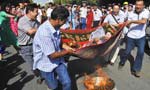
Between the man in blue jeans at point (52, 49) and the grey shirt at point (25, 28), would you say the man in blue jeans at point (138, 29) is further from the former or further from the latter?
the man in blue jeans at point (52, 49)

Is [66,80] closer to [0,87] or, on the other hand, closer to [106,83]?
[106,83]

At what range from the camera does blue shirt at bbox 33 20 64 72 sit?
527 centimetres

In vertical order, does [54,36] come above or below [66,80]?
above

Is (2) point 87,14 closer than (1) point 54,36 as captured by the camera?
No

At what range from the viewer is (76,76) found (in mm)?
8812

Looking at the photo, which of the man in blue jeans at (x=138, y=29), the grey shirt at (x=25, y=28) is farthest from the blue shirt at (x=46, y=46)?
the man in blue jeans at (x=138, y=29)

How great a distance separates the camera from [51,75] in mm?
5676

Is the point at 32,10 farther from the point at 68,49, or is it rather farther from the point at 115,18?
the point at 115,18

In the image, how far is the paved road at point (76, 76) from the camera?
7.95m

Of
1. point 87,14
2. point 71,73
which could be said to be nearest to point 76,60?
point 71,73

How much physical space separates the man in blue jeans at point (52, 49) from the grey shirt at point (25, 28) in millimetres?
1785

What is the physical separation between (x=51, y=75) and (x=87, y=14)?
14.2m

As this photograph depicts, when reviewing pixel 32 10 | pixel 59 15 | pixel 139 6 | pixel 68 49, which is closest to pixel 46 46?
pixel 68 49

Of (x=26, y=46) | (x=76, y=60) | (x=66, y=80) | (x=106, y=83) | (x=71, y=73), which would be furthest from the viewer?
(x=76, y=60)
